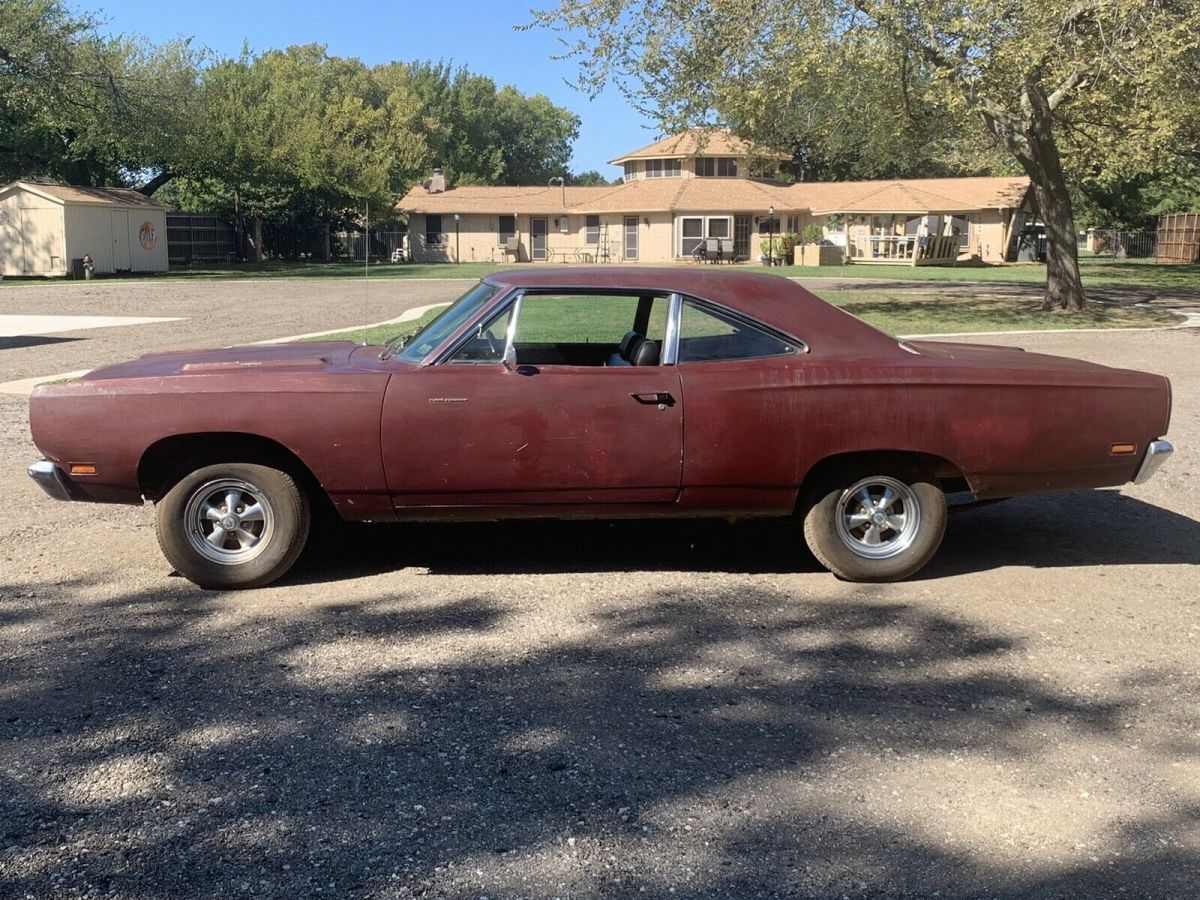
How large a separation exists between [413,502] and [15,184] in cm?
3942

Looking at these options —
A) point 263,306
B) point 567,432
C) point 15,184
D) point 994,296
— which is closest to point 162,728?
point 567,432

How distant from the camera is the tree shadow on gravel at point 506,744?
10.7ft

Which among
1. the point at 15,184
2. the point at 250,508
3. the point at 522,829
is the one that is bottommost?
the point at 522,829

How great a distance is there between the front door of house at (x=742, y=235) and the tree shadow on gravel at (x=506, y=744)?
51483mm

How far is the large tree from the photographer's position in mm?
16234

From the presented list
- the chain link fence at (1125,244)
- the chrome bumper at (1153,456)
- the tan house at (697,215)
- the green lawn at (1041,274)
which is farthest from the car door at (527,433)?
the chain link fence at (1125,244)

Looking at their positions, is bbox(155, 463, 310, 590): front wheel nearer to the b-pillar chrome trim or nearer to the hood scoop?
the hood scoop

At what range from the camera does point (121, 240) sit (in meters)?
42.3

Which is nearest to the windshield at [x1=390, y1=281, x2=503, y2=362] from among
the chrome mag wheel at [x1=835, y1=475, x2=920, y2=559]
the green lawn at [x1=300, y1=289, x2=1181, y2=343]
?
the chrome mag wheel at [x1=835, y1=475, x2=920, y2=559]

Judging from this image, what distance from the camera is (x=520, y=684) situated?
4.54 m

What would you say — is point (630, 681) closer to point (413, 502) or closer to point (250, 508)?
point (413, 502)

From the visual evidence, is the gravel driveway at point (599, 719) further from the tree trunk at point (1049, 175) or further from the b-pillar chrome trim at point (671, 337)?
the tree trunk at point (1049, 175)

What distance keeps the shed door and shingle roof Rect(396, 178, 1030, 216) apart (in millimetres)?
19904

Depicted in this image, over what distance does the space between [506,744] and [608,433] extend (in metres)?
1.90
